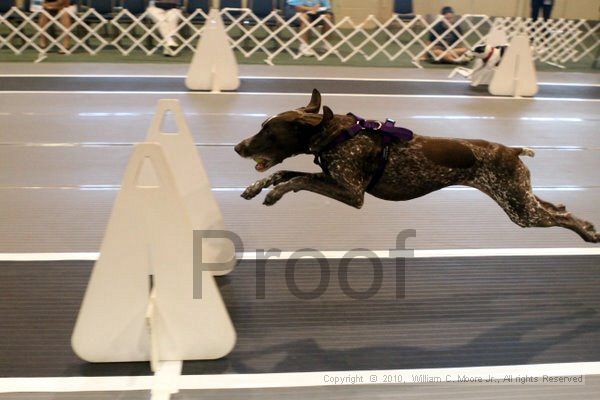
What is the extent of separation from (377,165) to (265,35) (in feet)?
31.0

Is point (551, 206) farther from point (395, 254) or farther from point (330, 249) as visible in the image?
point (330, 249)

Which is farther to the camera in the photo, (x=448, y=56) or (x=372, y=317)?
(x=448, y=56)

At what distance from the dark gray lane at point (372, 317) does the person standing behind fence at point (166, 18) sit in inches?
296

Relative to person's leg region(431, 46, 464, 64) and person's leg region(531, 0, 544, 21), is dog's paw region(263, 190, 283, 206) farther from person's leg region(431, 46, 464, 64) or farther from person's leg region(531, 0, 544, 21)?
person's leg region(531, 0, 544, 21)

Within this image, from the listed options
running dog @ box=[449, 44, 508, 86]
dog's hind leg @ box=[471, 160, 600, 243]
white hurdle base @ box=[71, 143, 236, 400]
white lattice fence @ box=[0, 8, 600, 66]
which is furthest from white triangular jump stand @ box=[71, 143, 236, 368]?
white lattice fence @ box=[0, 8, 600, 66]

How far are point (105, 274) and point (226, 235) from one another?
103cm

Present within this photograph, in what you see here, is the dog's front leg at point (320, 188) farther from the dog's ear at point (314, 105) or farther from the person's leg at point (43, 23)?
the person's leg at point (43, 23)

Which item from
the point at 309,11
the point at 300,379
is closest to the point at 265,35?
the point at 309,11

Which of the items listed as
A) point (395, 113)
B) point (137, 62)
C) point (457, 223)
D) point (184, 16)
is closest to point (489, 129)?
point (395, 113)

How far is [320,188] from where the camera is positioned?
102 inches

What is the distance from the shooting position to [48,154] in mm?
5016

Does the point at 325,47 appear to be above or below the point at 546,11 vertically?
below

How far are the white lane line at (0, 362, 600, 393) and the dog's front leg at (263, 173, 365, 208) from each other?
725 millimetres

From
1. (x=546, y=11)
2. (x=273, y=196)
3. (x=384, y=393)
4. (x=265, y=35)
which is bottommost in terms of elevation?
(x=384, y=393)
